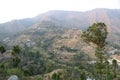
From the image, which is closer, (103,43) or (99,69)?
(103,43)

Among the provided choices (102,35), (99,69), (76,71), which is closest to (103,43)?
(102,35)

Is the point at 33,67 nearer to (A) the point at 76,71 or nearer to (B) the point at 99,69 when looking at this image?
(A) the point at 76,71

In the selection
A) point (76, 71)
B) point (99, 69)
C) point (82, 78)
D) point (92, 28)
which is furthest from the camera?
point (76, 71)

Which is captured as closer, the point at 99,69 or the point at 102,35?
the point at 102,35

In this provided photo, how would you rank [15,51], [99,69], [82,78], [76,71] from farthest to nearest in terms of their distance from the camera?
1. [76,71]
2. [82,78]
3. [15,51]
4. [99,69]

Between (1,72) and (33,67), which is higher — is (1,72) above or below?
above

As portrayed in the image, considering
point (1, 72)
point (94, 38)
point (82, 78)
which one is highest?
point (94, 38)

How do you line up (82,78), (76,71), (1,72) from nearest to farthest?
(1,72), (82,78), (76,71)

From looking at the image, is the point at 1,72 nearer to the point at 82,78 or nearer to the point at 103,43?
the point at 82,78

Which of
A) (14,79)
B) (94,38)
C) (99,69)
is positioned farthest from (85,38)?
(14,79)
